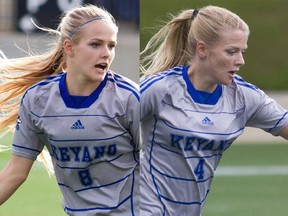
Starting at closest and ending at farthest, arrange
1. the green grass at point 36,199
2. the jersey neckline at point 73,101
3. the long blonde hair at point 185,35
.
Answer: the long blonde hair at point 185,35
the jersey neckline at point 73,101
the green grass at point 36,199

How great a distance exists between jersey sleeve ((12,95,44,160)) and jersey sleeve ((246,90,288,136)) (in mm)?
693

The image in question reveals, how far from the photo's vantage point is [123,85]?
2.48m

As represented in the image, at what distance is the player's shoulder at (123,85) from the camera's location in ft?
8.07

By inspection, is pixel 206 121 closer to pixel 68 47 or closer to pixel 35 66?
pixel 68 47

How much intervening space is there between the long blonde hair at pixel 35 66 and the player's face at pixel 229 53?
13.7 inches

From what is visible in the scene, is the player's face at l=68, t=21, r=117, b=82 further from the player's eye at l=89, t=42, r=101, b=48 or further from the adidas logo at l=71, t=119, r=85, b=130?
the adidas logo at l=71, t=119, r=85, b=130

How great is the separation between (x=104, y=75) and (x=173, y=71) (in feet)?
0.73

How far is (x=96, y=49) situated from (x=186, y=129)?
1.24 ft

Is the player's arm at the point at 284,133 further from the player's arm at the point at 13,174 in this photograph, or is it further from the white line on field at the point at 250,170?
the player's arm at the point at 13,174

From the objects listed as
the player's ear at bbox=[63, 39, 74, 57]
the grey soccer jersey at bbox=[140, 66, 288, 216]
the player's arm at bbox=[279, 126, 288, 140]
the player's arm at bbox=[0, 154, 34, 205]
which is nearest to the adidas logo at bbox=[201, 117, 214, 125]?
the grey soccer jersey at bbox=[140, 66, 288, 216]

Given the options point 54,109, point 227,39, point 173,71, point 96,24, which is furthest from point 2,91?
point 227,39

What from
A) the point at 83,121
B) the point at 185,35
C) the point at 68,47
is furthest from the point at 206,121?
the point at 68,47

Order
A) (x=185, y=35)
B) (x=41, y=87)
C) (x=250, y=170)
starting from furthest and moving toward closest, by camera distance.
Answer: (x=250, y=170) < (x=41, y=87) < (x=185, y=35)

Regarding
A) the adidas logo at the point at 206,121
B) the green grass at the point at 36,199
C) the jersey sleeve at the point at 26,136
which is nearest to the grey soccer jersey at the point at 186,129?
the adidas logo at the point at 206,121
